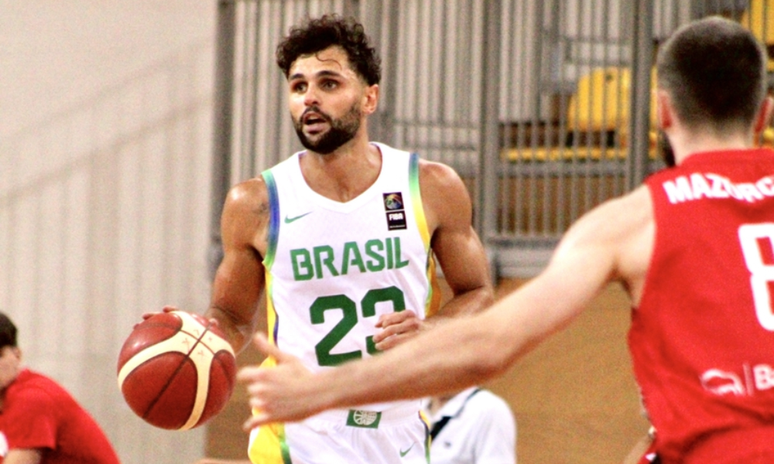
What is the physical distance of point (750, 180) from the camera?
230cm

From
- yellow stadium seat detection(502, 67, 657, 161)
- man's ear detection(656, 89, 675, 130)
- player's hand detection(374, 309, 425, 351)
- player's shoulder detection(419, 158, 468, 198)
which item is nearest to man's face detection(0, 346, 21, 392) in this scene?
player's shoulder detection(419, 158, 468, 198)

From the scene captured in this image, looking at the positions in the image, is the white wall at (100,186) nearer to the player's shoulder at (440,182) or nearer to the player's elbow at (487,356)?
the player's shoulder at (440,182)

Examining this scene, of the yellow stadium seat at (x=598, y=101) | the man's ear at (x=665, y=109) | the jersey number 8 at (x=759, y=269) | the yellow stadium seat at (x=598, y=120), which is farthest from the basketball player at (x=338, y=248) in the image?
the yellow stadium seat at (x=598, y=101)

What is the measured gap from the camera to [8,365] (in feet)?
17.2

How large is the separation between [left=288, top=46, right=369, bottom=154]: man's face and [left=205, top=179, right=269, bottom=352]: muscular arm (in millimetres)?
278

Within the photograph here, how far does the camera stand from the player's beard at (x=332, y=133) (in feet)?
13.5

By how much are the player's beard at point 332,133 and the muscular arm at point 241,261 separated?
0.79 ft

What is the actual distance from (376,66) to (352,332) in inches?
42.2

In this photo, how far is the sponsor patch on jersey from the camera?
410 cm

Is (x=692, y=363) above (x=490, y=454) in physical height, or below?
above

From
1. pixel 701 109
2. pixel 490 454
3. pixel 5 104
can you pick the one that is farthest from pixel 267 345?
pixel 5 104

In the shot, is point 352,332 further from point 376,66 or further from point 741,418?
point 741,418

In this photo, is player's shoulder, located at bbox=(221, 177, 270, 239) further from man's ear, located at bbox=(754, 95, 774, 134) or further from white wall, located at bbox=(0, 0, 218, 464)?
white wall, located at bbox=(0, 0, 218, 464)

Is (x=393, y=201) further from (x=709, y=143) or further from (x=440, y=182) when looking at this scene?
(x=709, y=143)
